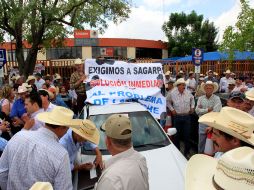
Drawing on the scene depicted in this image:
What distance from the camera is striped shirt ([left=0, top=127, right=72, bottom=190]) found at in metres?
3.08

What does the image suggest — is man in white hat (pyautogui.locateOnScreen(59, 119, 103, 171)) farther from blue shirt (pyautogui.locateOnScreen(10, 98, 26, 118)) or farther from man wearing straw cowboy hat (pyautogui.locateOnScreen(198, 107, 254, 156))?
blue shirt (pyautogui.locateOnScreen(10, 98, 26, 118))

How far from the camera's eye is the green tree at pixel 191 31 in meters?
50.6

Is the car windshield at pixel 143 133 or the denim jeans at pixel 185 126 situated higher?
the car windshield at pixel 143 133

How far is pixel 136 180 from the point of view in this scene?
2602mm

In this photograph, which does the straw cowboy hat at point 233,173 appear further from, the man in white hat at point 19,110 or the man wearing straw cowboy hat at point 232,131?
the man in white hat at point 19,110

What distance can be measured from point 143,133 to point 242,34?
14101mm

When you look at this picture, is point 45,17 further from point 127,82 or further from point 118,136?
point 118,136

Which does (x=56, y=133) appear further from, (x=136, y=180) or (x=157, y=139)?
(x=157, y=139)

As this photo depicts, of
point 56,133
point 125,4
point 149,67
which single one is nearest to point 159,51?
point 125,4

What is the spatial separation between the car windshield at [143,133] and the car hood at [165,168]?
169 mm

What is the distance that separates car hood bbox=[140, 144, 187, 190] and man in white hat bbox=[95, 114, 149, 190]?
1.65m

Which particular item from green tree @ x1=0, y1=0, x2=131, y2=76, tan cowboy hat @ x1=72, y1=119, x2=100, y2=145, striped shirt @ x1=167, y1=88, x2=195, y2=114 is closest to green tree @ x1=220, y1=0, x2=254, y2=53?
green tree @ x1=0, y1=0, x2=131, y2=76

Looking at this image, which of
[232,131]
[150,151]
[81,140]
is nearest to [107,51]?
[150,151]


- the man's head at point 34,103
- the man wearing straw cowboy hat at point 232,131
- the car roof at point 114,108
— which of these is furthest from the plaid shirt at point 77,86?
the man wearing straw cowboy hat at point 232,131
